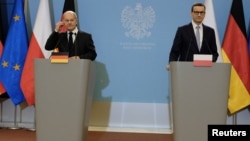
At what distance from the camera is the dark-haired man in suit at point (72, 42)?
3.18 meters

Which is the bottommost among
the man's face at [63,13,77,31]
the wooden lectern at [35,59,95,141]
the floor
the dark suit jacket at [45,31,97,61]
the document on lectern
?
the floor

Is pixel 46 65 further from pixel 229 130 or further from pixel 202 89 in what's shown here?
pixel 229 130

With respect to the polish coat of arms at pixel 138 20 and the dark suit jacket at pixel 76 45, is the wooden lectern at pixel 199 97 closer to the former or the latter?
the dark suit jacket at pixel 76 45

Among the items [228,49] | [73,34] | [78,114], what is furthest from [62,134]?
[228,49]

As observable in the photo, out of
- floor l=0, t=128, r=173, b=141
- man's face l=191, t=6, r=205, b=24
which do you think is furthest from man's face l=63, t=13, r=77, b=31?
floor l=0, t=128, r=173, b=141

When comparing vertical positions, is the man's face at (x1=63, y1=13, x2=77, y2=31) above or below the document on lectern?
above

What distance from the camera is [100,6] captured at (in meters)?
4.46

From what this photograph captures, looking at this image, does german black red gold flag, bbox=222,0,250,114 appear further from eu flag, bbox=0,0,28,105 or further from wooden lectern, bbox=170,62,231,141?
eu flag, bbox=0,0,28,105

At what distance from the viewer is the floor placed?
3859 millimetres

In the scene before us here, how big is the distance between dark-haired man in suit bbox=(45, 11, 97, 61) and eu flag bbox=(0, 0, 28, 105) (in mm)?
1207

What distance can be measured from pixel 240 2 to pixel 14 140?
121 inches

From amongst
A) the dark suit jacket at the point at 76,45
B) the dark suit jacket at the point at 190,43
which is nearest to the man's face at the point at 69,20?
the dark suit jacket at the point at 76,45

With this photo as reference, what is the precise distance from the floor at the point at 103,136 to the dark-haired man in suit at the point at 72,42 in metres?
1.08

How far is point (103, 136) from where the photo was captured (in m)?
4.04
